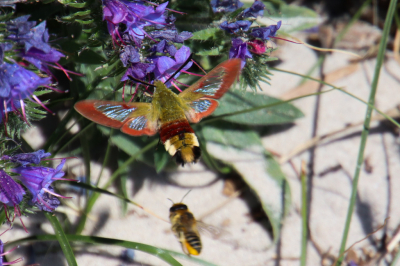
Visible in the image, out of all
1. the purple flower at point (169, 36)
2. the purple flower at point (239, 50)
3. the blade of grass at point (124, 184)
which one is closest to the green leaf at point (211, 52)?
the purple flower at point (239, 50)

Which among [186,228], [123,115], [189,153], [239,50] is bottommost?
[186,228]

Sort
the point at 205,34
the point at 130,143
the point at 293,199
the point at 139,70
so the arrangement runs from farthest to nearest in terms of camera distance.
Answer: the point at 293,199
the point at 130,143
the point at 205,34
the point at 139,70

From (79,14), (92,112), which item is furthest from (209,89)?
(79,14)

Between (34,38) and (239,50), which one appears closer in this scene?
(34,38)

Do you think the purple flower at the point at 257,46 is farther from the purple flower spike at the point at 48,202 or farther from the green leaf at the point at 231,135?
the purple flower spike at the point at 48,202

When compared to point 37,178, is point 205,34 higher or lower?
higher

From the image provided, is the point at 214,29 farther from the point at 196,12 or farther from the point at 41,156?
the point at 41,156

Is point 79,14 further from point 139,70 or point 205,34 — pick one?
point 205,34
